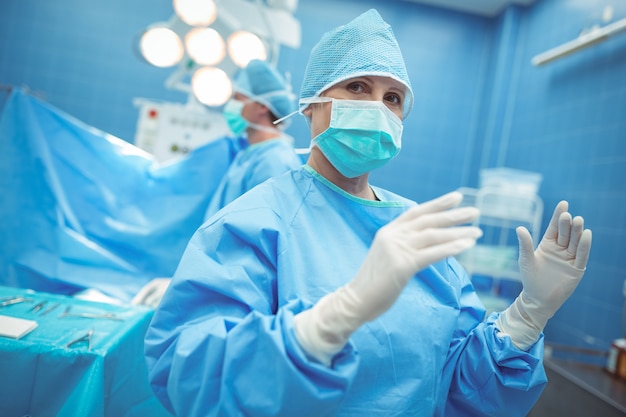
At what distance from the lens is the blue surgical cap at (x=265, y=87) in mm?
1993

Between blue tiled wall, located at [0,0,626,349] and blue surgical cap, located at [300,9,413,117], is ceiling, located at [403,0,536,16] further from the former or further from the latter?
blue surgical cap, located at [300,9,413,117]

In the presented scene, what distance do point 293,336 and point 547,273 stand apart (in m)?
0.54

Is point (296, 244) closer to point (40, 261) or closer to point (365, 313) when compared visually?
point (365, 313)

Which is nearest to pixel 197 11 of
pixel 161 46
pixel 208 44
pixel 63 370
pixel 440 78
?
pixel 208 44

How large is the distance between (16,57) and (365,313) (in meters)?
4.60

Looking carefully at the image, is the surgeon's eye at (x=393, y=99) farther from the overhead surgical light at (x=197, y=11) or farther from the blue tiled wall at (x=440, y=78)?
the blue tiled wall at (x=440, y=78)

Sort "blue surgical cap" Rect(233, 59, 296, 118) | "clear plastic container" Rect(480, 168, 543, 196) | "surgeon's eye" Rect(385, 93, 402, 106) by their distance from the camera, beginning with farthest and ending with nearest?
"clear plastic container" Rect(480, 168, 543, 196) < "blue surgical cap" Rect(233, 59, 296, 118) < "surgeon's eye" Rect(385, 93, 402, 106)

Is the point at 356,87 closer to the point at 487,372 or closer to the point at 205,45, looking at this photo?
the point at 487,372

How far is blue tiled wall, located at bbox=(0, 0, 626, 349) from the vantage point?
3.30 metres

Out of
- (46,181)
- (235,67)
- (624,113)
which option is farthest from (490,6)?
(46,181)

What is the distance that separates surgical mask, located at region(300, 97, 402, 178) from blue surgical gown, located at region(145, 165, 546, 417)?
0.07 meters

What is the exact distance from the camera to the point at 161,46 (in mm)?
2324

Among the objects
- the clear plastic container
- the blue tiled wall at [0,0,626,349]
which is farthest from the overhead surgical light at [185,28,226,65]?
the clear plastic container

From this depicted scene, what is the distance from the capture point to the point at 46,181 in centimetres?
185
